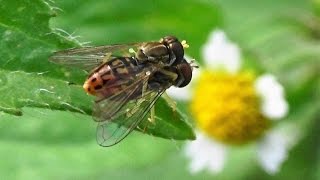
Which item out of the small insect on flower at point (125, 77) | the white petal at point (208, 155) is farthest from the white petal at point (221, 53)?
the small insect on flower at point (125, 77)

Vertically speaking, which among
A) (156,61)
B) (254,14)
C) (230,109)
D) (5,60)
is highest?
(254,14)

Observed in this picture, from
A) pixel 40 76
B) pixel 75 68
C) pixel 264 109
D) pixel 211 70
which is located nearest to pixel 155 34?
pixel 211 70

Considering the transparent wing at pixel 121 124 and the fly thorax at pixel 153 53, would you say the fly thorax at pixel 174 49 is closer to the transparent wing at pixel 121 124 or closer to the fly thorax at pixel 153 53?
the fly thorax at pixel 153 53

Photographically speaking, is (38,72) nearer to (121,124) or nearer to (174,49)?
(121,124)

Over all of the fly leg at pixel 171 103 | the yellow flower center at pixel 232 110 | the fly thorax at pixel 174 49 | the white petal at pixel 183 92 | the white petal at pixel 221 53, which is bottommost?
the fly leg at pixel 171 103

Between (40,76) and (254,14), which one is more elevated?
(254,14)

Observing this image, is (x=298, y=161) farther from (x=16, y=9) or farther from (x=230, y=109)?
(x=16, y=9)

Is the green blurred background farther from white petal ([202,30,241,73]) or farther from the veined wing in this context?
the veined wing

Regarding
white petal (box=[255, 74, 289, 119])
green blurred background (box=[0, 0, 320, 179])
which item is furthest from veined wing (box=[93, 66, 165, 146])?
white petal (box=[255, 74, 289, 119])

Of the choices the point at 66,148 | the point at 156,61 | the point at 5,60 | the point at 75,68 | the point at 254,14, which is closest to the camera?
the point at 5,60
